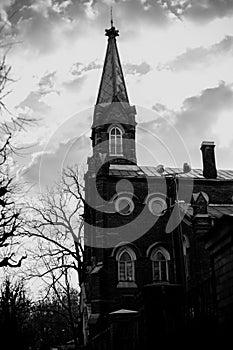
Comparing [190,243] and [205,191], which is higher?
[205,191]

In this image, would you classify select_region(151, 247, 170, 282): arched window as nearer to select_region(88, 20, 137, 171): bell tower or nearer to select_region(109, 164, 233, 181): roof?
select_region(109, 164, 233, 181): roof

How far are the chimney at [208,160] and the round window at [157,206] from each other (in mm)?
3635

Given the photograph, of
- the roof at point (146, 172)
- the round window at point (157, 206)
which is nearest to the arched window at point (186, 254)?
the round window at point (157, 206)

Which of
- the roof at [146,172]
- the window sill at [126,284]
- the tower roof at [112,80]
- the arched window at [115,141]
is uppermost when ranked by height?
the tower roof at [112,80]

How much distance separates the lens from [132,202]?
1228 inches

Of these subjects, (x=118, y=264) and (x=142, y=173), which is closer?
(x=118, y=264)

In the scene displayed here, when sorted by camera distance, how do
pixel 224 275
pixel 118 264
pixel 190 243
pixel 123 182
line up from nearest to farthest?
1. pixel 224 275
2. pixel 190 243
3. pixel 118 264
4. pixel 123 182

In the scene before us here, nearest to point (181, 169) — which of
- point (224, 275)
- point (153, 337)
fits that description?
point (153, 337)

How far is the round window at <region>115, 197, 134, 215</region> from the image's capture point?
30688 millimetres

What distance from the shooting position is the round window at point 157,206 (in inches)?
1239

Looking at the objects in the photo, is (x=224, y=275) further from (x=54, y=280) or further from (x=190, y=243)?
(x=54, y=280)

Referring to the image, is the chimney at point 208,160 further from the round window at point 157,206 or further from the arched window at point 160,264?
the arched window at point 160,264

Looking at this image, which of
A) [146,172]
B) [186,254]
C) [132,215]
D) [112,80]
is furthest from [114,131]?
[186,254]

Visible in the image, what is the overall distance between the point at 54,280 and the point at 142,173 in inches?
338
